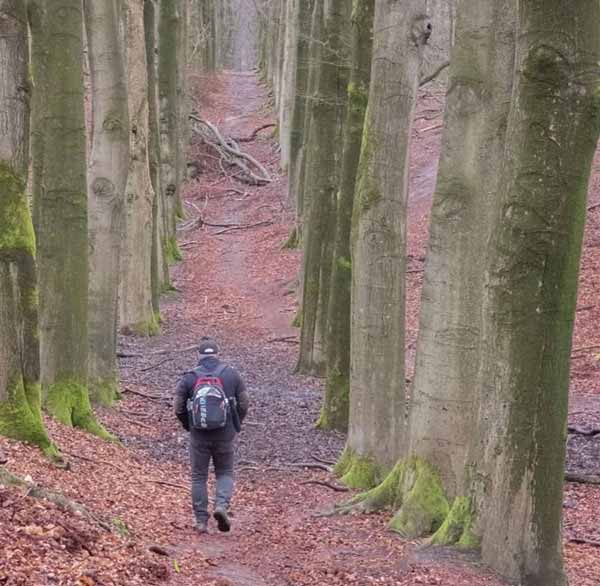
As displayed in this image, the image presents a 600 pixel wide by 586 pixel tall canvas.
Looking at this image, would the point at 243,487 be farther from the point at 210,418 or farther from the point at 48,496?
the point at 48,496

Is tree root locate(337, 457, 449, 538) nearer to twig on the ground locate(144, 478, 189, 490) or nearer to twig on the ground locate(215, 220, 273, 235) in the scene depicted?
twig on the ground locate(144, 478, 189, 490)

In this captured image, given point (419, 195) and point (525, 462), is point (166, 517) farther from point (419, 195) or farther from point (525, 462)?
point (419, 195)

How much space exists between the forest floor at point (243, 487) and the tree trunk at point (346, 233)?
56 cm

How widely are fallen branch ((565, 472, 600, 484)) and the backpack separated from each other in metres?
4.84

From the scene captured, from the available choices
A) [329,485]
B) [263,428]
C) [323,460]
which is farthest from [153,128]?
[329,485]

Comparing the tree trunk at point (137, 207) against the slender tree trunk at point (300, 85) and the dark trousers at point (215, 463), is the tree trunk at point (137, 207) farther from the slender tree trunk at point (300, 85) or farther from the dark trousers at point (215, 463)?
the dark trousers at point (215, 463)

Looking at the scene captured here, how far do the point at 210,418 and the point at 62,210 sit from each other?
3.98 meters

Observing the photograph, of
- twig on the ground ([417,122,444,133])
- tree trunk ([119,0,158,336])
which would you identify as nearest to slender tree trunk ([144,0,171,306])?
tree trunk ([119,0,158,336])

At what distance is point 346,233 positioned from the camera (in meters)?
13.1

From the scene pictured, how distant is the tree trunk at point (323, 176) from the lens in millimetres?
15359

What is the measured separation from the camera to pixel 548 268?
19.0 ft

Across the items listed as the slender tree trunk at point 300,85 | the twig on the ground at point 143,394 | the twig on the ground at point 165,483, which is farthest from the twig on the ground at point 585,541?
the slender tree trunk at point 300,85

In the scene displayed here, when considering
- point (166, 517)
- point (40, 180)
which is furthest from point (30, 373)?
point (40, 180)

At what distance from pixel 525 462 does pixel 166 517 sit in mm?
3596
